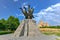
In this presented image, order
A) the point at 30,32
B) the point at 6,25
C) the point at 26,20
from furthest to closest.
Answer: the point at 6,25 → the point at 26,20 → the point at 30,32

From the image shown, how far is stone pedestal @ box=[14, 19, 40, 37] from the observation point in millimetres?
16172

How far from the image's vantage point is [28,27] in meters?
16.8

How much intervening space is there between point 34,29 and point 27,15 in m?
2.31

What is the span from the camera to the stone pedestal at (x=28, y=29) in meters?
16.2

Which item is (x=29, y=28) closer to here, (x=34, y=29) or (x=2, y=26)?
(x=34, y=29)

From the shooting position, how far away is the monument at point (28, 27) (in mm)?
16241

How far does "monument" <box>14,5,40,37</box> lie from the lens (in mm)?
16241

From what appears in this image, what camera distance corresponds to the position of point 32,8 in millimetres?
17531

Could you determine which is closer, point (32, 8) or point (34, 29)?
point (34, 29)

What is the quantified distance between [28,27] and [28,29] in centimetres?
35

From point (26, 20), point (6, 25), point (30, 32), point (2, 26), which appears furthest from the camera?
point (6, 25)

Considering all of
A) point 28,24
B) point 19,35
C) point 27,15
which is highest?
point 27,15

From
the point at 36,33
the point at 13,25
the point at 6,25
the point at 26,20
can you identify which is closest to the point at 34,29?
the point at 36,33

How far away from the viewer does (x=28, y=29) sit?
16578 millimetres
